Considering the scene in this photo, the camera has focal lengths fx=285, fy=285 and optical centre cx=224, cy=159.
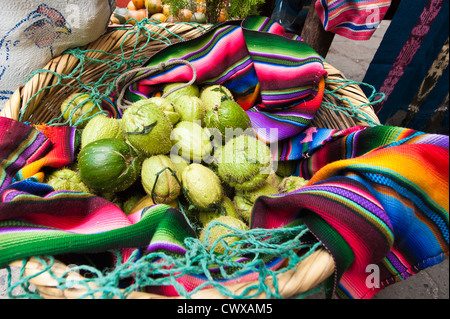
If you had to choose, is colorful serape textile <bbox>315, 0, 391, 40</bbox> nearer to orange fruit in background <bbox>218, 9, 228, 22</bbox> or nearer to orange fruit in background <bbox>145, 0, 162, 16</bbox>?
orange fruit in background <bbox>218, 9, 228, 22</bbox>

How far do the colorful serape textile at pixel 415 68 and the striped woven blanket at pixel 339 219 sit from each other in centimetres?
151

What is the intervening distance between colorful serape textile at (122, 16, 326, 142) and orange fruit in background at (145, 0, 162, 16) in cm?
209

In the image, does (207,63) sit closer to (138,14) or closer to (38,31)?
(38,31)

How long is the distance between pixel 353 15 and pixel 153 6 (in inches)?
92.6

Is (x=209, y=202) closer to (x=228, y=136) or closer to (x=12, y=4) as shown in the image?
(x=228, y=136)

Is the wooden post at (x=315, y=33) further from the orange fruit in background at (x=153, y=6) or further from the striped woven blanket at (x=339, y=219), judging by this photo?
the orange fruit in background at (x=153, y=6)

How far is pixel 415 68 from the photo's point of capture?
229 centimetres

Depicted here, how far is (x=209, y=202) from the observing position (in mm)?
1165

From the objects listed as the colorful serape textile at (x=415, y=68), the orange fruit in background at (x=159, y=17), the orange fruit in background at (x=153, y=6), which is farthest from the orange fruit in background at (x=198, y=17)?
the colorful serape textile at (x=415, y=68)

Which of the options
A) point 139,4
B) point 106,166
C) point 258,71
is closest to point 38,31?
point 106,166

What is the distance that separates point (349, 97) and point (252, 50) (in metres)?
0.57

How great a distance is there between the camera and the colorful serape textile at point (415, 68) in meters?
2.07

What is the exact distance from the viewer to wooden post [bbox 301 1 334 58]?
85.7 inches

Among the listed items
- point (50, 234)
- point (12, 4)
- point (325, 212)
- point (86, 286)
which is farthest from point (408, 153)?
point (12, 4)
